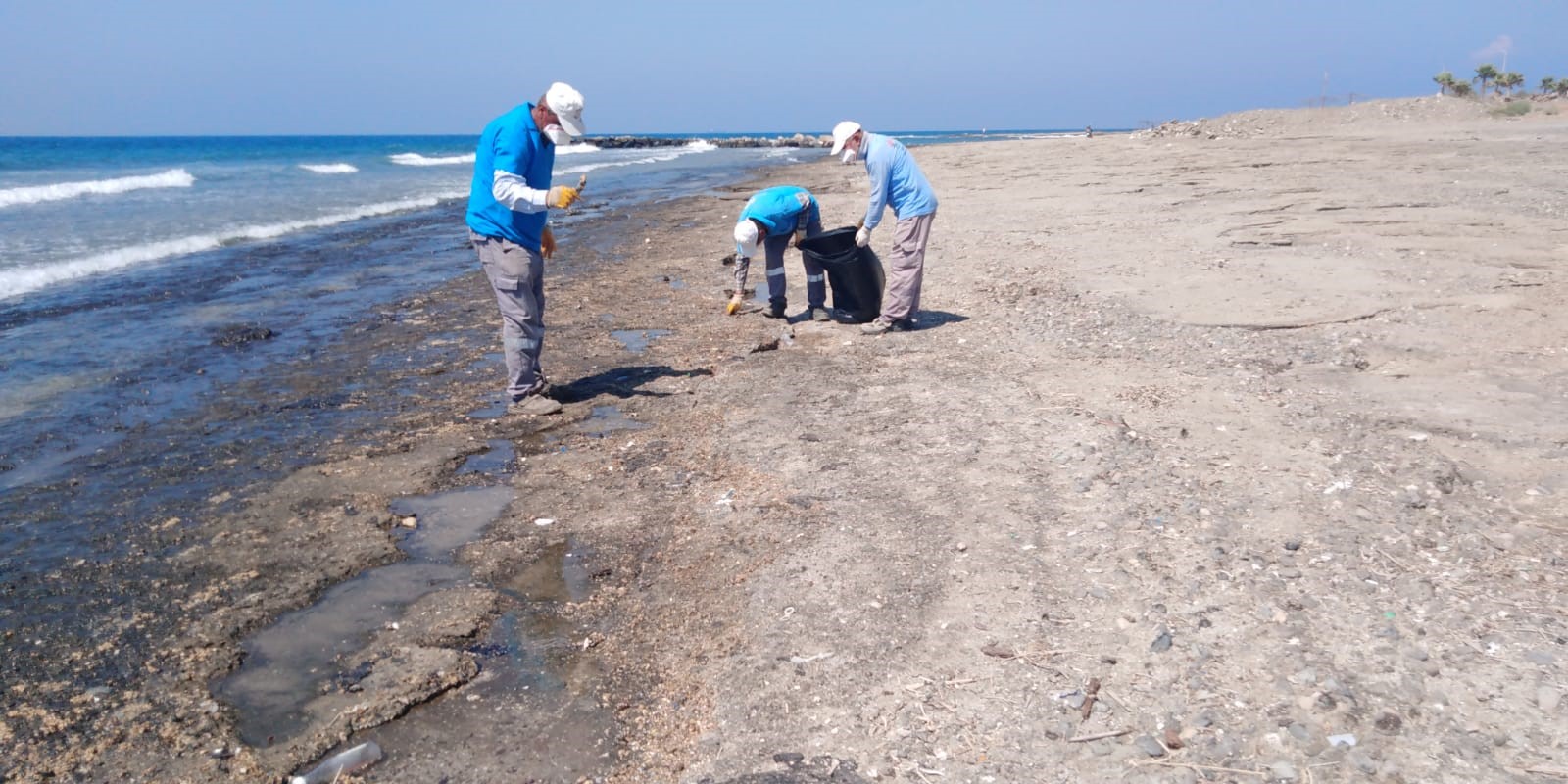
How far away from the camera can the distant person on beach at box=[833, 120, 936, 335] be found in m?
7.07

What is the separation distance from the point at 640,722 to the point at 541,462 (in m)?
2.39

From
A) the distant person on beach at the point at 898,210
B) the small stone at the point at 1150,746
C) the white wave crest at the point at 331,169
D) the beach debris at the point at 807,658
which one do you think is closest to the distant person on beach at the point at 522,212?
the distant person on beach at the point at 898,210

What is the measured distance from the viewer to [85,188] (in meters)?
24.0

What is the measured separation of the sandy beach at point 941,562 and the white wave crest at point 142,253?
6015mm

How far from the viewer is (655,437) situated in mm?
5305

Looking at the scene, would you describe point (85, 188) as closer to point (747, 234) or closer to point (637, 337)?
point (637, 337)

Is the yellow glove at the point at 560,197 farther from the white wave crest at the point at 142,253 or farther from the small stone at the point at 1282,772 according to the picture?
the white wave crest at the point at 142,253

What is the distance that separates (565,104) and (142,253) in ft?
34.2

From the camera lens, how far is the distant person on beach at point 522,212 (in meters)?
5.34

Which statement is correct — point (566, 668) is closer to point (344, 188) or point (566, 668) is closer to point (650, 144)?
point (344, 188)

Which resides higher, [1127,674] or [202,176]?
[202,176]

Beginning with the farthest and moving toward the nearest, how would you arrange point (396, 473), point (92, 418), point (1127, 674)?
point (92, 418)
point (396, 473)
point (1127, 674)

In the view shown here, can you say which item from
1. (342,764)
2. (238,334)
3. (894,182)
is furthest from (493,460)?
(238,334)

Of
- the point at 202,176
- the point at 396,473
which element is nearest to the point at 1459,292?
the point at 396,473
